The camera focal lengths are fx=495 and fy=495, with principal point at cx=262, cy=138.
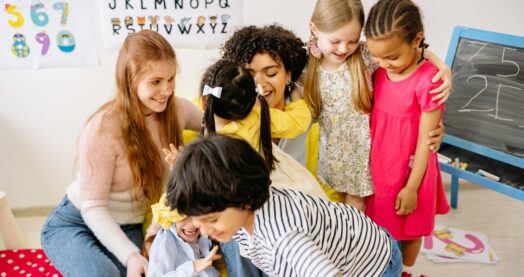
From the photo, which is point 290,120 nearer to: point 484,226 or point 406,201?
point 406,201

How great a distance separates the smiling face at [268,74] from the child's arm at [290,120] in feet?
0.19

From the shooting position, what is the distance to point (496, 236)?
2.17 meters

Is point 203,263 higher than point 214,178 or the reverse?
the reverse

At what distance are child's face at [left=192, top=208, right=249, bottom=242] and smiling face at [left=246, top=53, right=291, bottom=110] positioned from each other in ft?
1.97

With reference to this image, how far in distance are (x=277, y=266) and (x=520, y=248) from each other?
4.96ft

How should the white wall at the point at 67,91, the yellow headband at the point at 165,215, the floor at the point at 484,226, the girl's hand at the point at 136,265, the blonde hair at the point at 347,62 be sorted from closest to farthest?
the yellow headband at the point at 165,215
the girl's hand at the point at 136,265
the blonde hair at the point at 347,62
the floor at the point at 484,226
the white wall at the point at 67,91

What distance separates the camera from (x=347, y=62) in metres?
1.50

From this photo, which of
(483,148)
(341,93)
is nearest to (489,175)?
(483,148)

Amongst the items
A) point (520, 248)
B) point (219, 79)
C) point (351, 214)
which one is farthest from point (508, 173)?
point (219, 79)

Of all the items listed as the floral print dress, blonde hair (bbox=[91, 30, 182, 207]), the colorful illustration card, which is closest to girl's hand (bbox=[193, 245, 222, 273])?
blonde hair (bbox=[91, 30, 182, 207])

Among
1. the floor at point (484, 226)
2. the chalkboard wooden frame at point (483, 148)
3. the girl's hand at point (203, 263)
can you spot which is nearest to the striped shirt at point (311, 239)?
the girl's hand at point (203, 263)

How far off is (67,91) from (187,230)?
3.87 ft

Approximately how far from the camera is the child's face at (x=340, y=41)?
1.40 meters

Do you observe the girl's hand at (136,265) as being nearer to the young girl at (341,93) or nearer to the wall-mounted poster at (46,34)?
the young girl at (341,93)
